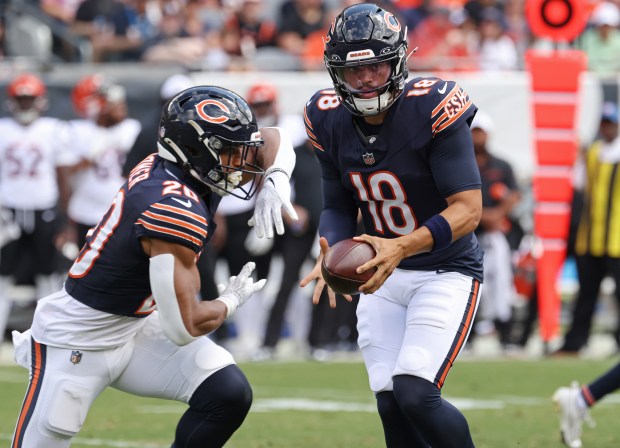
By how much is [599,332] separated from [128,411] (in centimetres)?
612

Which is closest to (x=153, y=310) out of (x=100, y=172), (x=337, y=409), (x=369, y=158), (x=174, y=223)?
(x=174, y=223)

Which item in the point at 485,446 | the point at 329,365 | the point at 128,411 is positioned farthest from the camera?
the point at 329,365

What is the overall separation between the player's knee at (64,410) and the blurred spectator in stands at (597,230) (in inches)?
255

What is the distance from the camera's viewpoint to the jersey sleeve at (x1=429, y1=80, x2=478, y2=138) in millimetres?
4449

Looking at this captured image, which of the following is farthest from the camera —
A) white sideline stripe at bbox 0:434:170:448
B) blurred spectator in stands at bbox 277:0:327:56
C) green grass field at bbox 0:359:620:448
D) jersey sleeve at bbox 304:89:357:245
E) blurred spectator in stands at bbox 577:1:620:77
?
blurred spectator in stands at bbox 277:0:327:56

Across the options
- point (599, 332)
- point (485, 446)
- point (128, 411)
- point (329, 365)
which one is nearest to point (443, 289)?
point (485, 446)

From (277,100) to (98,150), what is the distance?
1.92 meters

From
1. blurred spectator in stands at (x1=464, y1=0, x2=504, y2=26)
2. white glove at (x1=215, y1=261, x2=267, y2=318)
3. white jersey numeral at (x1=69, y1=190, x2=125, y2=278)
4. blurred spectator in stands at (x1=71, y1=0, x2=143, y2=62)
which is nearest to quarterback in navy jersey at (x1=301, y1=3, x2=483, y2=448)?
white glove at (x1=215, y1=261, x2=267, y2=318)

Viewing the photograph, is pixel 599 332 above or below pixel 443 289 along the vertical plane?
below

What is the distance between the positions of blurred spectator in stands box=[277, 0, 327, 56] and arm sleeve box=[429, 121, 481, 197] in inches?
327

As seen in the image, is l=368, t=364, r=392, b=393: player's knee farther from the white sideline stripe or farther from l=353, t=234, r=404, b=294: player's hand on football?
the white sideline stripe

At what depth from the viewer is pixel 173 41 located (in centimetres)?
1205

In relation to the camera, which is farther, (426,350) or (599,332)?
(599,332)

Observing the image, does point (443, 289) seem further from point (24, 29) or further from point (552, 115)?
point (24, 29)
